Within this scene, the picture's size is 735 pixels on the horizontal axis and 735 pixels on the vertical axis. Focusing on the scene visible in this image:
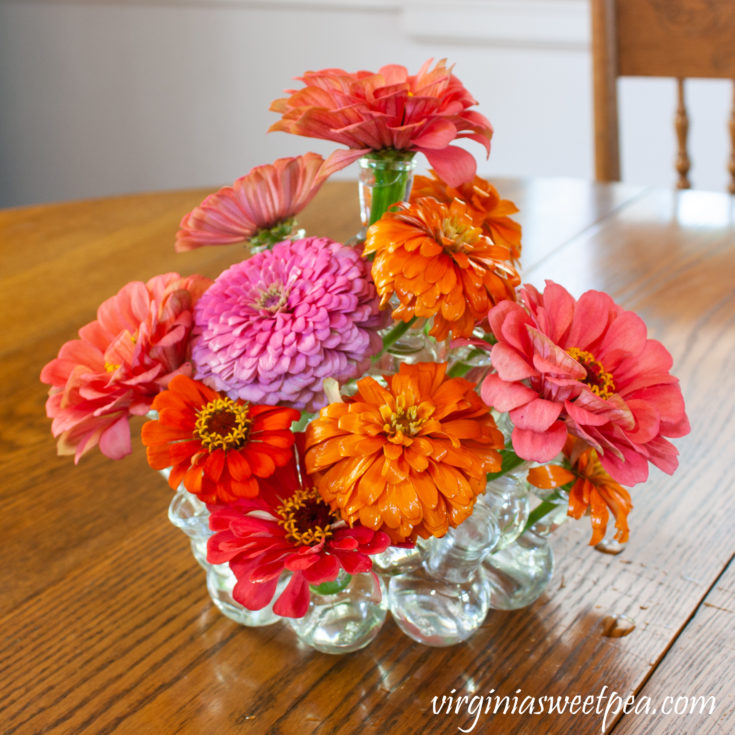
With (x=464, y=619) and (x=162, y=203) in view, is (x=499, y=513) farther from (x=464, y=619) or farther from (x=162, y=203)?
(x=162, y=203)

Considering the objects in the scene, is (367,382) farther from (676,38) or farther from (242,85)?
(242,85)

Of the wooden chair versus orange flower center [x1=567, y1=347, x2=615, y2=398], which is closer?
orange flower center [x1=567, y1=347, x2=615, y2=398]

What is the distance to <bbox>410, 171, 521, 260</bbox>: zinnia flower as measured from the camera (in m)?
0.49

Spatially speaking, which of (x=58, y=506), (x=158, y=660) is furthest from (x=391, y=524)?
(x=58, y=506)

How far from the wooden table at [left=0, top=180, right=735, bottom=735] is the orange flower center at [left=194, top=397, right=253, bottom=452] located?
0.16 m

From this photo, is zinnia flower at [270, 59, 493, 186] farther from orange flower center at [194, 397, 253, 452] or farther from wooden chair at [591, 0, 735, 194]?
wooden chair at [591, 0, 735, 194]

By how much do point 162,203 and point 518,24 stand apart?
3.83 ft

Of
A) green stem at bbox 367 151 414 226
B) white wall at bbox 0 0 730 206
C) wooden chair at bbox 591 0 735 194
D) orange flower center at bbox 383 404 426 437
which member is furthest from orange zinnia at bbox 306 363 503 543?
white wall at bbox 0 0 730 206

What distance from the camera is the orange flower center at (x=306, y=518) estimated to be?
427mm

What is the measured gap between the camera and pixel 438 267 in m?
0.40

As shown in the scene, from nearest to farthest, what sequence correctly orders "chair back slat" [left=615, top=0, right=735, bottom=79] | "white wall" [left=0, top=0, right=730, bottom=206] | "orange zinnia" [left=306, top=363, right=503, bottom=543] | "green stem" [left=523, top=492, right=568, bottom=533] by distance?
"orange zinnia" [left=306, top=363, right=503, bottom=543], "green stem" [left=523, top=492, right=568, bottom=533], "chair back slat" [left=615, top=0, right=735, bottom=79], "white wall" [left=0, top=0, right=730, bottom=206]

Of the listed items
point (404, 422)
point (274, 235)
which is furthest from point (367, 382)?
Answer: point (274, 235)

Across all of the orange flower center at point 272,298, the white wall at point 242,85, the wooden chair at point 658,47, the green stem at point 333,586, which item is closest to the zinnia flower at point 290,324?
the orange flower center at point 272,298

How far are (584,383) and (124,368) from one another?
22 centimetres
